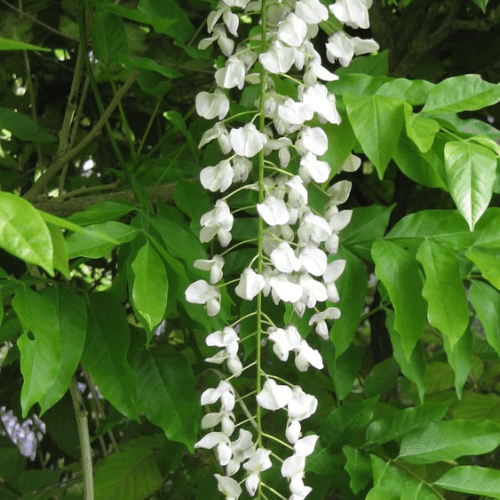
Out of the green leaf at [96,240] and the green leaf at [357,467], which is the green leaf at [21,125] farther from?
the green leaf at [357,467]

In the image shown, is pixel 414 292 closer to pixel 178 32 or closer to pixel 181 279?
pixel 181 279

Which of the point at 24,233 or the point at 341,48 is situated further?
the point at 341,48

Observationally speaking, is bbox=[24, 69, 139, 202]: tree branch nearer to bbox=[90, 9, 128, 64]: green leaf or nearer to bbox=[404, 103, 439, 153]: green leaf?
bbox=[90, 9, 128, 64]: green leaf

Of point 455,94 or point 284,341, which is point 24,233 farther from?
point 455,94

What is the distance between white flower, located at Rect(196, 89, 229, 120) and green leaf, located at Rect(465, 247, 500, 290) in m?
0.28

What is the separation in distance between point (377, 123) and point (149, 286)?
0.25m

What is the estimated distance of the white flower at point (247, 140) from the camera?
600mm

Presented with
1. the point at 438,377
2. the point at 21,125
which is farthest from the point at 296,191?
the point at 438,377

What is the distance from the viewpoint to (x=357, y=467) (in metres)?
0.84

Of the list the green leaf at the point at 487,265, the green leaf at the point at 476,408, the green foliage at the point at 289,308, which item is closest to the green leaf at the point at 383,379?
the green foliage at the point at 289,308

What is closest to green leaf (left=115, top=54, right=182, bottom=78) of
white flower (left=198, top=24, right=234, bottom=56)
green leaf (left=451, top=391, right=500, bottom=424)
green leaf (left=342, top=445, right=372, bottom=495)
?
white flower (left=198, top=24, right=234, bottom=56)

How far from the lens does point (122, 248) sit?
0.79 meters

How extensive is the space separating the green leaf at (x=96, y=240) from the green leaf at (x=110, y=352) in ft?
0.28

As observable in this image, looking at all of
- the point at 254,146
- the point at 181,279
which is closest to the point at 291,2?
the point at 254,146
